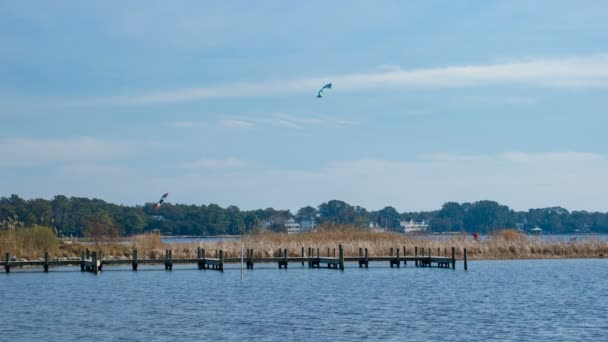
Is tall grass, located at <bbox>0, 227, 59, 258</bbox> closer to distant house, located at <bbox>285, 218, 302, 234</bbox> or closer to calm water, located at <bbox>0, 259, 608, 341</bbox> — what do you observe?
calm water, located at <bbox>0, 259, 608, 341</bbox>

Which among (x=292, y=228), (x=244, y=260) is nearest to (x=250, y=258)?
(x=244, y=260)

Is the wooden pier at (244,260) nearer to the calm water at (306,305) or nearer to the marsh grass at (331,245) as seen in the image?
the calm water at (306,305)

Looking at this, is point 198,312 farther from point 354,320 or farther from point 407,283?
point 407,283

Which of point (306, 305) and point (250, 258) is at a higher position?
point (250, 258)

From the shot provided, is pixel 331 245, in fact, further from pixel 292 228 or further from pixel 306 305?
pixel 292 228

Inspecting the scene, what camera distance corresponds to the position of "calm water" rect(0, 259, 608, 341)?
112ft

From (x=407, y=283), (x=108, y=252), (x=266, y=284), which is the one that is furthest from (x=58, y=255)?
(x=407, y=283)

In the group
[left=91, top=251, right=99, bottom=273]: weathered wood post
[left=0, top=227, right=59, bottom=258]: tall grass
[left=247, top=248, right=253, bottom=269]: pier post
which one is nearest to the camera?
[left=91, top=251, right=99, bottom=273]: weathered wood post

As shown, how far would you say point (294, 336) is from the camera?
109ft

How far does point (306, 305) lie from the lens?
4359 centimetres

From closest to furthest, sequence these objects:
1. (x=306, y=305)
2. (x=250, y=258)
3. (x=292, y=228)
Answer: (x=306, y=305)
(x=250, y=258)
(x=292, y=228)

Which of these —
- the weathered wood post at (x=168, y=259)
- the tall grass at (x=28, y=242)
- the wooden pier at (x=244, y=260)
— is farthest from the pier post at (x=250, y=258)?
the tall grass at (x=28, y=242)

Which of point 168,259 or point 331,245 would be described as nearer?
point 168,259

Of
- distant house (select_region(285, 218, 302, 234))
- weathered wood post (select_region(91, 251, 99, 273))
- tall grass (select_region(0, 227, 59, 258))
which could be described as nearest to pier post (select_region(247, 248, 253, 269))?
weathered wood post (select_region(91, 251, 99, 273))
